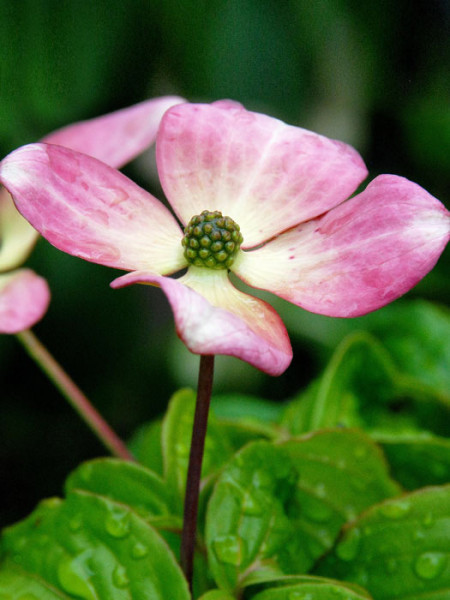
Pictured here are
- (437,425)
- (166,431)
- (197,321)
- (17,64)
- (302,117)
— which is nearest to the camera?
(197,321)

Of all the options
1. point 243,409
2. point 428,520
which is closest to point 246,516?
point 428,520

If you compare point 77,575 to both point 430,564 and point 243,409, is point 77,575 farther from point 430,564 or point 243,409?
point 243,409

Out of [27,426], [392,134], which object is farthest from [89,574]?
[392,134]

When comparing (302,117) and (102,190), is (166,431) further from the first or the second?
(302,117)

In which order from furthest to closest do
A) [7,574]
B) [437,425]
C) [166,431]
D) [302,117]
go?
[302,117] → [437,425] → [166,431] → [7,574]

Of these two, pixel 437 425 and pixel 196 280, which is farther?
pixel 437 425

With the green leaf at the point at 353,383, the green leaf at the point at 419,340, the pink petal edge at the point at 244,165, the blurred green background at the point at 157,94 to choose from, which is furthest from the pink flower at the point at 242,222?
the blurred green background at the point at 157,94
